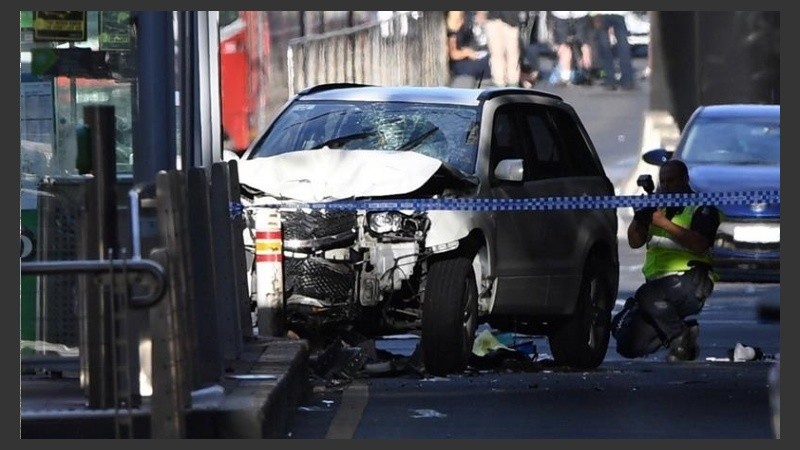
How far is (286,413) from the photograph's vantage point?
999 centimetres

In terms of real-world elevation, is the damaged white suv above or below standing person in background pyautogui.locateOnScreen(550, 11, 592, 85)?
below

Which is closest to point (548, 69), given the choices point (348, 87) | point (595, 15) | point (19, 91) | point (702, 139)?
point (595, 15)

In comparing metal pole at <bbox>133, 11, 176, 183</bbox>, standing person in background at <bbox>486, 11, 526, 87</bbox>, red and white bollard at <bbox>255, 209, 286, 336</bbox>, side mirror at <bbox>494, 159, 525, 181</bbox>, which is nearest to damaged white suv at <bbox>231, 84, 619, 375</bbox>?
side mirror at <bbox>494, 159, 525, 181</bbox>

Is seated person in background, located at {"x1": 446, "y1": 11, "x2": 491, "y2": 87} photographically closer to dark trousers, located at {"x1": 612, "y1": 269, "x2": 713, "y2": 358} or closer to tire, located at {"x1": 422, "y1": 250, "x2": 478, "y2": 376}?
dark trousers, located at {"x1": 612, "y1": 269, "x2": 713, "y2": 358}

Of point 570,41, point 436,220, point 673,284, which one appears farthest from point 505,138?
point 570,41

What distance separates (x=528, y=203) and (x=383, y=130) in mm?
1058

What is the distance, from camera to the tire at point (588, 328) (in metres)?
13.8

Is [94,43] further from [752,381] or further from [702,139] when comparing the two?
[702,139]

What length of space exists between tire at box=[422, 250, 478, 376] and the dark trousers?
1.96 meters

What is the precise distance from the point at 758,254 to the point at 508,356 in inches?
219

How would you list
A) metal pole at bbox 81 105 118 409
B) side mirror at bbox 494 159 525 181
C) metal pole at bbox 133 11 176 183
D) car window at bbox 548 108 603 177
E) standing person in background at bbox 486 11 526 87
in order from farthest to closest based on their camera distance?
standing person in background at bbox 486 11 526 87, car window at bbox 548 108 603 177, side mirror at bbox 494 159 525 181, metal pole at bbox 133 11 176 183, metal pole at bbox 81 105 118 409

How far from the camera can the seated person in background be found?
145 ft

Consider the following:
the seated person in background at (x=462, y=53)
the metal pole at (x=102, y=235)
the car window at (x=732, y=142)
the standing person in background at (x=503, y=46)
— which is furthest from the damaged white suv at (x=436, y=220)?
the standing person in background at (x=503, y=46)

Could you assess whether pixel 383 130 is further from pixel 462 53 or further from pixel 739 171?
pixel 462 53
